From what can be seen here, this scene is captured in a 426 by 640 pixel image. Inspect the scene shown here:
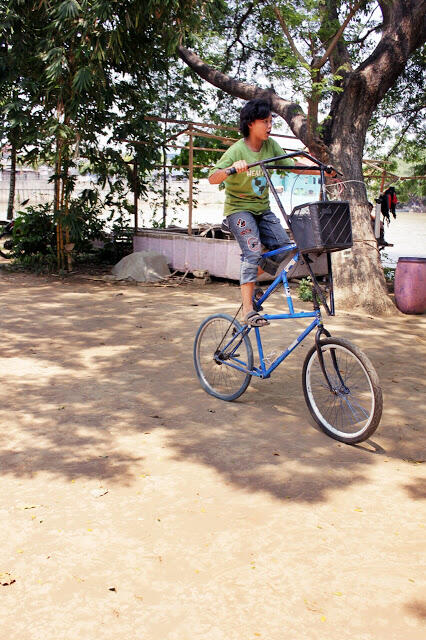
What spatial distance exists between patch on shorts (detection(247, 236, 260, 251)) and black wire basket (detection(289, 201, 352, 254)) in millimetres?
588

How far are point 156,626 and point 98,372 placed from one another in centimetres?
353

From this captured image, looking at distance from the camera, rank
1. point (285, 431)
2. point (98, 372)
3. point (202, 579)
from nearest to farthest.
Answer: point (202, 579), point (285, 431), point (98, 372)

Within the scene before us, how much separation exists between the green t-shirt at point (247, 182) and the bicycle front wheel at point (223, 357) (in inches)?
32.0

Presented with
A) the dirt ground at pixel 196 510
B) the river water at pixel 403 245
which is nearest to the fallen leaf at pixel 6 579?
the dirt ground at pixel 196 510

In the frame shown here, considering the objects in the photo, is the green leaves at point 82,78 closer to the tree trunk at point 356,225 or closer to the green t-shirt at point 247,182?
the tree trunk at point 356,225

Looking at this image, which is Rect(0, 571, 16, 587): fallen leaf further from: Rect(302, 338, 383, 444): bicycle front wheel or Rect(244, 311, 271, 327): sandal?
Rect(244, 311, 271, 327): sandal

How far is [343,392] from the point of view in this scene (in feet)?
13.4

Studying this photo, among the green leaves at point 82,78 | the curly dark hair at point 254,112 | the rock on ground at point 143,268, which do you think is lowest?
the rock on ground at point 143,268

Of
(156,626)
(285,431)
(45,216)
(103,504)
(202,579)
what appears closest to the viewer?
(156,626)

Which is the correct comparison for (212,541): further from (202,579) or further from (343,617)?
(343,617)

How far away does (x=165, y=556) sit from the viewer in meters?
2.76

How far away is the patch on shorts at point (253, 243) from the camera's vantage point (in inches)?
180

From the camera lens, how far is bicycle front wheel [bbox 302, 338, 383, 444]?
383cm

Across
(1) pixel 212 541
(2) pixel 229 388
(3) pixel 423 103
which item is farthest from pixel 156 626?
(3) pixel 423 103
